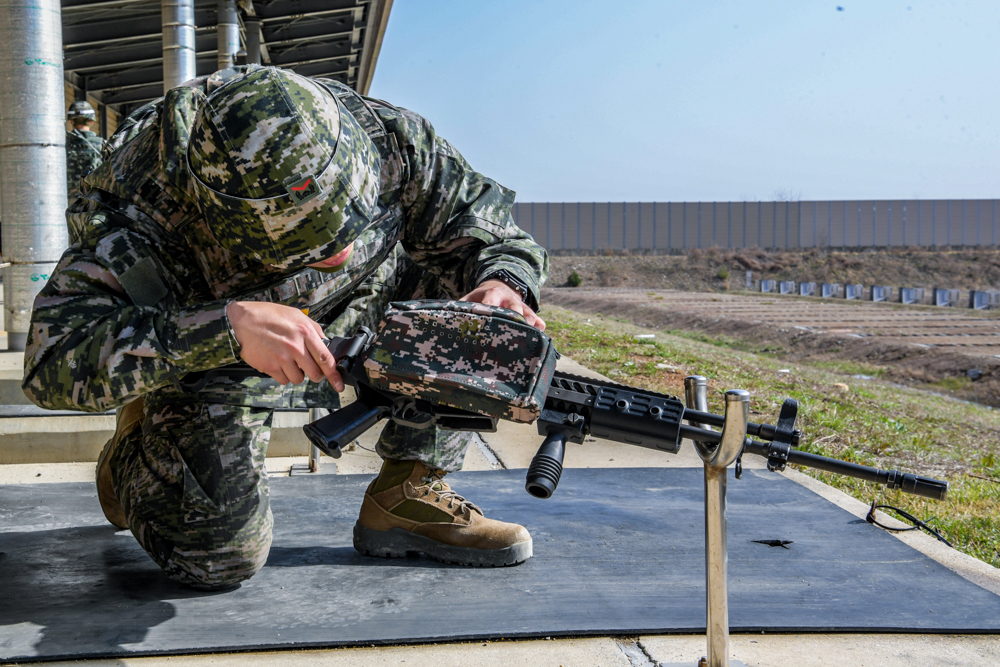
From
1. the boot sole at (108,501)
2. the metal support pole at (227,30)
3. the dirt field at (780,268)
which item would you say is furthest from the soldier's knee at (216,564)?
the dirt field at (780,268)

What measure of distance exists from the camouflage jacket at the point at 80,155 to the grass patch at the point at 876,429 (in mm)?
4699

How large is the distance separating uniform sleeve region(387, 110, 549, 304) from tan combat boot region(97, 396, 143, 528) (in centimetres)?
96

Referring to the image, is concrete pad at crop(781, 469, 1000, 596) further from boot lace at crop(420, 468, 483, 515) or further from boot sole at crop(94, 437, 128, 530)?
boot sole at crop(94, 437, 128, 530)

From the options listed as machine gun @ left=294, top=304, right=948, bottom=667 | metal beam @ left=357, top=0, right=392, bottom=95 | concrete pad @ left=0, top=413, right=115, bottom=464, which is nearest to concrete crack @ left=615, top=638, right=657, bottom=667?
machine gun @ left=294, top=304, right=948, bottom=667

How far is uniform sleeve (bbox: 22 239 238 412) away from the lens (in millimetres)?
1700

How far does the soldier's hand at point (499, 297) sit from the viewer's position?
6.77 feet

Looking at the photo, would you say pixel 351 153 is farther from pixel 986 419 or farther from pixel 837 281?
pixel 837 281

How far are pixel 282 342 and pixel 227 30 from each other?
8475 millimetres

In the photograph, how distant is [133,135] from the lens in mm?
2293

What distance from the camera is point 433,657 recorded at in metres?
1.76

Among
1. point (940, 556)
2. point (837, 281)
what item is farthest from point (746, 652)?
point (837, 281)

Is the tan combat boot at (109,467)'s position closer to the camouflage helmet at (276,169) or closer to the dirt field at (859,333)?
the camouflage helmet at (276,169)

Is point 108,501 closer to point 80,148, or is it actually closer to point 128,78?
point 80,148

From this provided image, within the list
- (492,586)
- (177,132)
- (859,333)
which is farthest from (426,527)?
(859,333)
